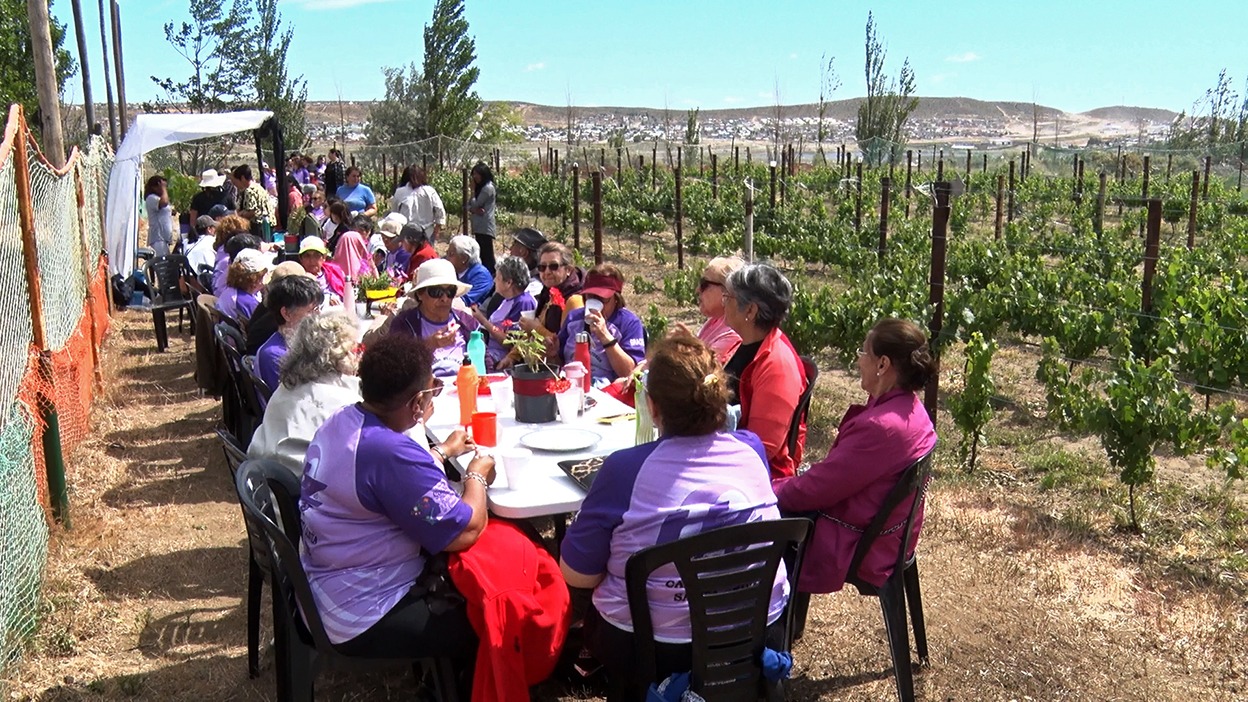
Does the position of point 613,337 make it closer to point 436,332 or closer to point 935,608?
point 436,332

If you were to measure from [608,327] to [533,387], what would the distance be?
1.14 m

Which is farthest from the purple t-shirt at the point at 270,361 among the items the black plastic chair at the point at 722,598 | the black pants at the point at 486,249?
the black pants at the point at 486,249

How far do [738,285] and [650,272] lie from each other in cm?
1064

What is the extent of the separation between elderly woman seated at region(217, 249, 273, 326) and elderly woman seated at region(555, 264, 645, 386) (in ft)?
7.05

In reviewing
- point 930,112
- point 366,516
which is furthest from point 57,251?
point 930,112

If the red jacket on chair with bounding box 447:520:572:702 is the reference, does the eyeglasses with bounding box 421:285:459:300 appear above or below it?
above

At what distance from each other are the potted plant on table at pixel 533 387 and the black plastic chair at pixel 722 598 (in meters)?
1.37

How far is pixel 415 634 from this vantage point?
270 cm

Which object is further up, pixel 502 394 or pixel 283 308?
pixel 283 308

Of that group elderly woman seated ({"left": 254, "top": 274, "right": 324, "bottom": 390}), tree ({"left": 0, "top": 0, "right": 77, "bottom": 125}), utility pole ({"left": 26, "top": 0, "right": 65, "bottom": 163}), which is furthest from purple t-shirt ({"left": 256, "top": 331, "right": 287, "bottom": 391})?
tree ({"left": 0, "top": 0, "right": 77, "bottom": 125})

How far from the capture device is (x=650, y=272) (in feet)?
46.8

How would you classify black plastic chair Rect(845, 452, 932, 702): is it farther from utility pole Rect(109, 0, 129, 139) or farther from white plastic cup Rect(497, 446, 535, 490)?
utility pole Rect(109, 0, 129, 139)

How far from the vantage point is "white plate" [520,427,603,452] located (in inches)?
134

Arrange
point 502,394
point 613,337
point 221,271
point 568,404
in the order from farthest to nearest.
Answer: point 221,271, point 613,337, point 502,394, point 568,404
